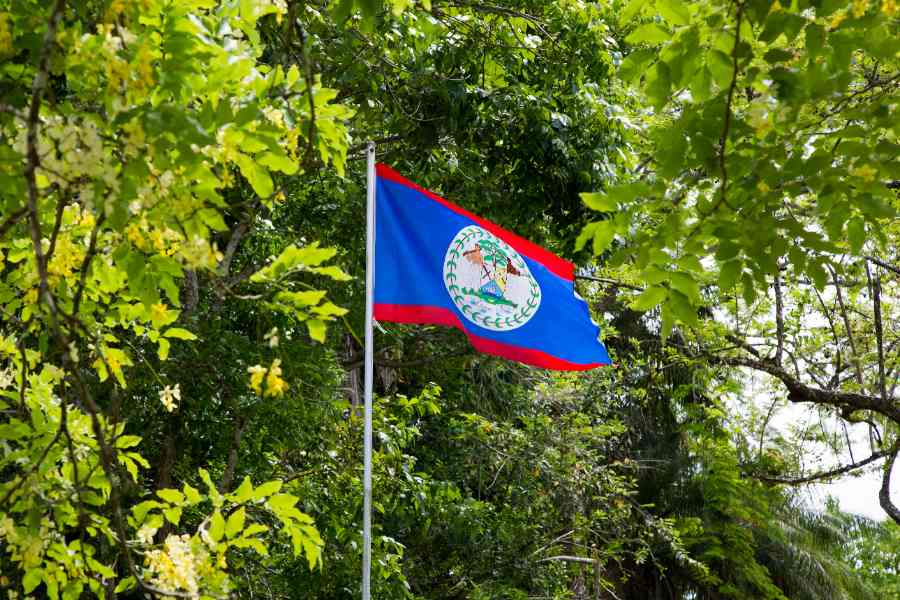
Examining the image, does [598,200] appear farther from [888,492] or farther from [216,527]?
[888,492]

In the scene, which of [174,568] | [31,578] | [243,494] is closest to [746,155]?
[243,494]

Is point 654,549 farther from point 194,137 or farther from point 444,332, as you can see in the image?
point 194,137

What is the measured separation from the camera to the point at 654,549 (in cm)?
955

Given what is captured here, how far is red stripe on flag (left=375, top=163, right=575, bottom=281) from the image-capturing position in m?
4.00

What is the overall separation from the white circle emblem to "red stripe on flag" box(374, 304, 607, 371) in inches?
2.5

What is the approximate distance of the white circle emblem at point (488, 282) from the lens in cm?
402

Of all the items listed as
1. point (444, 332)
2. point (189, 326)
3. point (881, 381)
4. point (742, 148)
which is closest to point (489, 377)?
point (444, 332)

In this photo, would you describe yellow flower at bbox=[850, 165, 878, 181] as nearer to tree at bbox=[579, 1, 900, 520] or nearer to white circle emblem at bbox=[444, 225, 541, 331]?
tree at bbox=[579, 1, 900, 520]

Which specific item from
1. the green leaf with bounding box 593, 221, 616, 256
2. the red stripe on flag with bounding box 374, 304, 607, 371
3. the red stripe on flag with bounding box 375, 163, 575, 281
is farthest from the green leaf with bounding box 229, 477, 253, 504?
the red stripe on flag with bounding box 375, 163, 575, 281

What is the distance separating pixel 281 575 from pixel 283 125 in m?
3.29

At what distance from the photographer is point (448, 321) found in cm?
394

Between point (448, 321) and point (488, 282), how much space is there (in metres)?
0.28

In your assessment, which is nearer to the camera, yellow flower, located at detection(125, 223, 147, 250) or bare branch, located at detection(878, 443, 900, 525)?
yellow flower, located at detection(125, 223, 147, 250)

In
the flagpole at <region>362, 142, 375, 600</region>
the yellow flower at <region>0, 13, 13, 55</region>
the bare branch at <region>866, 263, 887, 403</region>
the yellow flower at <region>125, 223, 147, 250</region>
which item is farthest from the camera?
the bare branch at <region>866, 263, 887, 403</region>
